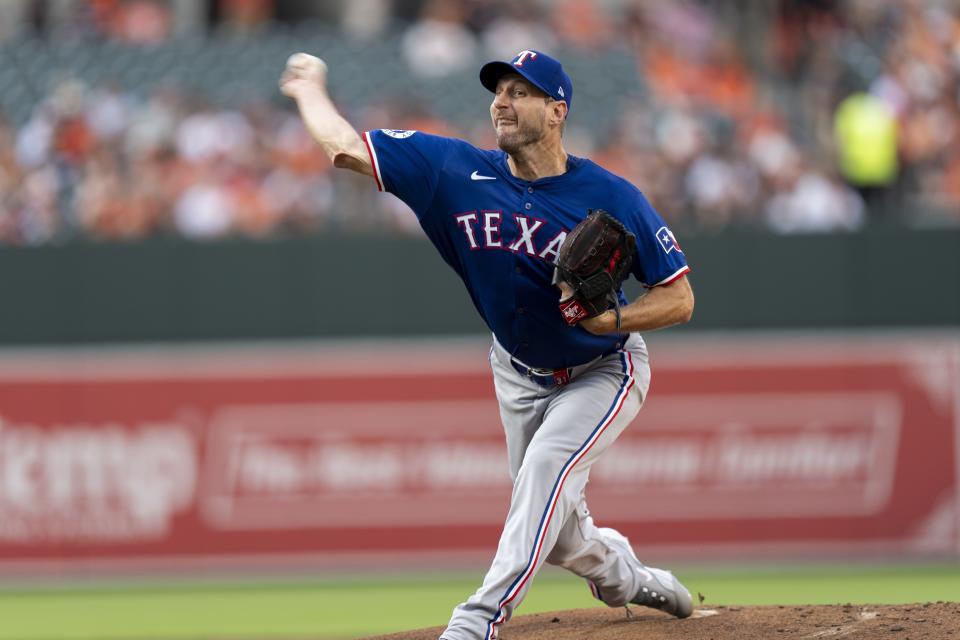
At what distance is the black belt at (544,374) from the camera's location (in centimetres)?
607

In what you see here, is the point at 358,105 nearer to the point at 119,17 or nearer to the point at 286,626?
the point at 119,17

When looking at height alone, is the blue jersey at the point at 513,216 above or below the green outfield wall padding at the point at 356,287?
above

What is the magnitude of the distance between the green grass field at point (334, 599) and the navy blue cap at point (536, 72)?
3678 millimetres

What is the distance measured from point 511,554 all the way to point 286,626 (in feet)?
11.8

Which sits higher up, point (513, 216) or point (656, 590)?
point (513, 216)

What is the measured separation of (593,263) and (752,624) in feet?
5.95

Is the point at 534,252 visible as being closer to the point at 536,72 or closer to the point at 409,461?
the point at 536,72

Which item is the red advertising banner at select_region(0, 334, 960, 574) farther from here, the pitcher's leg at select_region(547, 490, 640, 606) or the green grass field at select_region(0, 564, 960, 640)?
the pitcher's leg at select_region(547, 490, 640, 606)

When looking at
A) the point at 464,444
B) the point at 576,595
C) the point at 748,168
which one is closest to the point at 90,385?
the point at 464,444

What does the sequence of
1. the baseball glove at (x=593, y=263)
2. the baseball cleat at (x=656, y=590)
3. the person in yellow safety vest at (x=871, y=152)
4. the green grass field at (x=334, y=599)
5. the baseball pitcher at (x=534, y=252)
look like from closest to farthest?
1. the baseball glove at (x=593, y=263)
2. the baseball pitcher at (x=534, y=252)
3. the baseball cleat at (x=656, y=590)
4. the green grass field at (x=334, y=599)
5. the person in yellow safety vest at (x=871, y=152)

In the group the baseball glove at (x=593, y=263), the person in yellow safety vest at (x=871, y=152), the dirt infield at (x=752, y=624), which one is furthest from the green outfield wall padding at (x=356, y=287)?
the baseball glove at (x=593, y=263)

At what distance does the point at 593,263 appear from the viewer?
5.50 metres

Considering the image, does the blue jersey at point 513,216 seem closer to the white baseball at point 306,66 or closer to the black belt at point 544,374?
the black belt at point 544,374

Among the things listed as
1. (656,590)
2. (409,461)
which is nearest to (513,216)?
(656,590)
